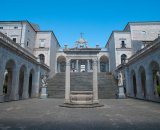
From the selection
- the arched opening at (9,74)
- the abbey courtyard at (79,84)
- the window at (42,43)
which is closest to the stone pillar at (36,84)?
the abbey courtyard at (79,84)

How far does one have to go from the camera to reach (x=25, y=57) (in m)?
22.6

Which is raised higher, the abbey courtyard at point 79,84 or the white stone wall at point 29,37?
the white stone wall at point 29,37

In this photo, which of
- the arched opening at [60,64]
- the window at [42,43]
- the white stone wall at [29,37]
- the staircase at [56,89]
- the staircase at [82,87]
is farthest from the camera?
the arched opening at [60,64]

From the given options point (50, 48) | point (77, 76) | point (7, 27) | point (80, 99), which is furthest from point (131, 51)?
point (7, 27)

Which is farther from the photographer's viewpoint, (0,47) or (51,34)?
(51,34)

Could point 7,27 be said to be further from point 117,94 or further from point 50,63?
point 117,94

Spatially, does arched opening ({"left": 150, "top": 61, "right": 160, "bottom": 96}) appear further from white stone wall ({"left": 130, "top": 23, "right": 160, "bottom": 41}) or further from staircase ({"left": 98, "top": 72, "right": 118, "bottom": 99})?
white stone wall ({"left": 130, "top": 23, "right": 160, "bottom": 41})

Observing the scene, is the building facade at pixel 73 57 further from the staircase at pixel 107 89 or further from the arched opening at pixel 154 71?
the staircase at pixel 107 89

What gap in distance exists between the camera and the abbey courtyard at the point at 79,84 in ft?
24.6

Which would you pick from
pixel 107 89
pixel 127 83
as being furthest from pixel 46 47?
pixel 127 83

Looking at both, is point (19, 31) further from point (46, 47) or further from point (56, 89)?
point (56, 89)

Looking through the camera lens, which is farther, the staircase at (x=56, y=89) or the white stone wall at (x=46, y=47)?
the white stone wall at (x=46, y=47)

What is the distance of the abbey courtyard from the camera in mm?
7512

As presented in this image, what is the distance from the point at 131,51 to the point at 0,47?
104 ft
